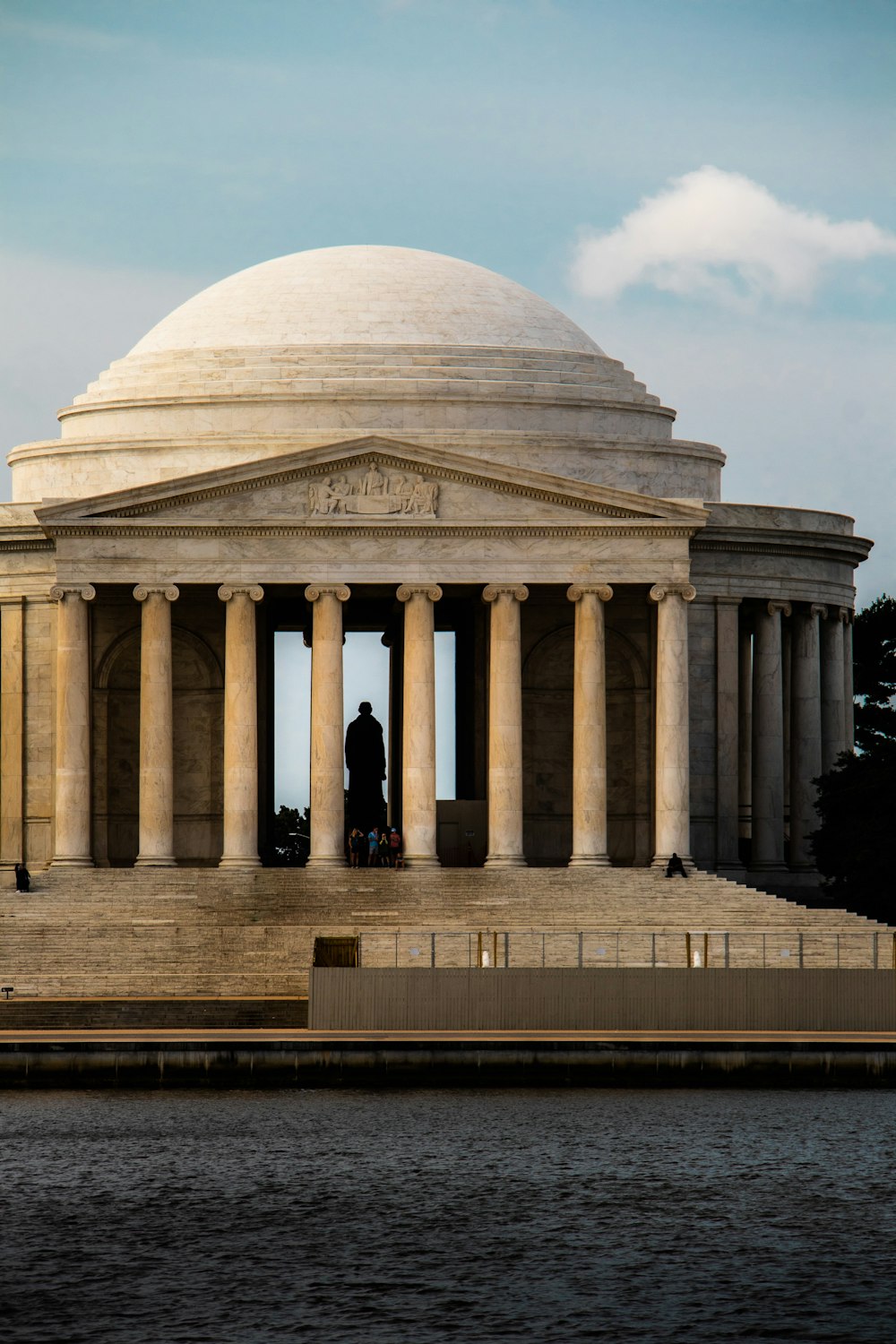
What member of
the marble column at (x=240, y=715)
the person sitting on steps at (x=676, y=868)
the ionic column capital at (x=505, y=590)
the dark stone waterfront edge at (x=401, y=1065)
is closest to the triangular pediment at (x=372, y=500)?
the ionic column capital at (x=505, y=590)

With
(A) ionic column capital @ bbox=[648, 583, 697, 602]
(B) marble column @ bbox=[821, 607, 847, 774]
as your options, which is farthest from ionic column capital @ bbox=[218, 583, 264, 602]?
A: (B) marble column @ bbox=[821, 607, 847, 774]

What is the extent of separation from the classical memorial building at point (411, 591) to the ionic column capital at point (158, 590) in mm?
107

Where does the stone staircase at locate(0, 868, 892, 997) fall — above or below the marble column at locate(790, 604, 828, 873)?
below

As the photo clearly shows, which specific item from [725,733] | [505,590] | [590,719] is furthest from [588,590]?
[725,733]

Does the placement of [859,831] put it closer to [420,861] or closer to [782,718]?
[782,718]

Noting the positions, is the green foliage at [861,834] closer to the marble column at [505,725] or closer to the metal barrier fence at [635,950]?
the marble column at [505,725]

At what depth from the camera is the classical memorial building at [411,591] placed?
104 m

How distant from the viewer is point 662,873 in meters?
102

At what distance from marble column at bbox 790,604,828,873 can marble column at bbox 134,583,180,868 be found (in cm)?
2573

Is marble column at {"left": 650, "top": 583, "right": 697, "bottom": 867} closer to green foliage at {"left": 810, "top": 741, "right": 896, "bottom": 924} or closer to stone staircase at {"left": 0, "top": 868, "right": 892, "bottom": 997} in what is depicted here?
stone staircase at {"left": 0, "top": 868, "right": 892, "bottom": 997}

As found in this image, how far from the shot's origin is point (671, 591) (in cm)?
10494

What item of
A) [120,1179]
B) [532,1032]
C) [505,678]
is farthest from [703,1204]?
[505,678]

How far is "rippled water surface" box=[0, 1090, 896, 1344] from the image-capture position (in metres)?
47.8

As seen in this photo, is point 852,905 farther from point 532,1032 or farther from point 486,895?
point 532,1032
